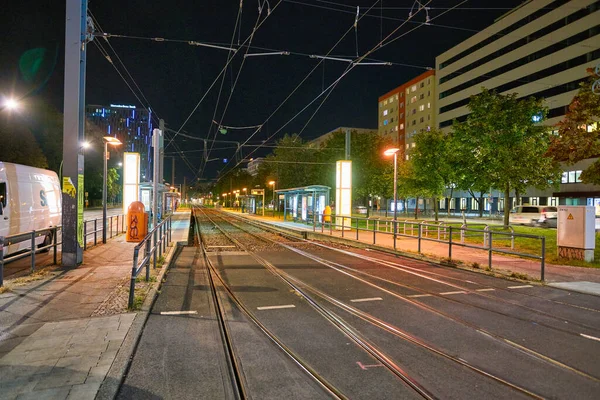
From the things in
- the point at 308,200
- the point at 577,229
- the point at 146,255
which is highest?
the point at 308,200

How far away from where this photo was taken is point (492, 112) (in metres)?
22.3

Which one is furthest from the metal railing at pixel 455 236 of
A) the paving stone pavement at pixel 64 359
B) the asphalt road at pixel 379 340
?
the paving stone pavement at pixel 64 359

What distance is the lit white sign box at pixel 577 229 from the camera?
11531 millimetres

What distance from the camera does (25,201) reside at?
38.6ft

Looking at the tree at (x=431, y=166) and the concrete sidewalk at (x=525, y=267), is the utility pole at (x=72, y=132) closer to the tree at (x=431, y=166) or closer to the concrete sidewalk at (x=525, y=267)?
the concrete sidewalk at (x=525, y=267)

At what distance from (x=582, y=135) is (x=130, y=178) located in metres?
20.9

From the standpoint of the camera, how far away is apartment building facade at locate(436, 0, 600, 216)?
4525 centimetres

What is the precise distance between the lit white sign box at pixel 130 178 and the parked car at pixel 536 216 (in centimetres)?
2794

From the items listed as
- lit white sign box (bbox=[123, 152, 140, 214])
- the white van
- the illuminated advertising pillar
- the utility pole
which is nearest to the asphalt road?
the utility pole

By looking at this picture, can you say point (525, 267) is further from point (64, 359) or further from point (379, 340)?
point (64, 359)

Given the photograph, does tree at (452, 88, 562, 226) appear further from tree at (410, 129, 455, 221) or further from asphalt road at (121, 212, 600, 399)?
asphalt road at (121, 212, 600, 399)

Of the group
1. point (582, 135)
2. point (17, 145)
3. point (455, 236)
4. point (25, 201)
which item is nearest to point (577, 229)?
point (582, 135)

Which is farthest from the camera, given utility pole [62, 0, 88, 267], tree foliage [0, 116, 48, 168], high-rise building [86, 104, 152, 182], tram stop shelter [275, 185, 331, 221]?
high-rise building [86, 104, 152, 182]

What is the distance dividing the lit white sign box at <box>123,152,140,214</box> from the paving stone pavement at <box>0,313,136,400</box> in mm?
17427
